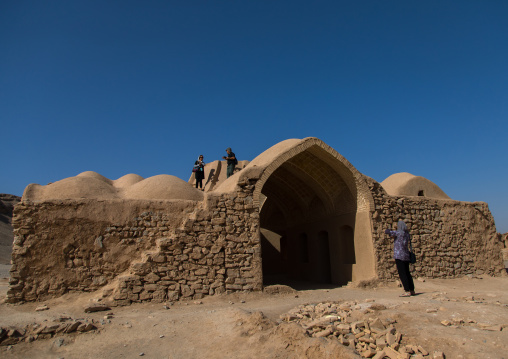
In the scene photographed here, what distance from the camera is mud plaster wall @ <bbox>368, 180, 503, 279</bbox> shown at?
995 centimetres

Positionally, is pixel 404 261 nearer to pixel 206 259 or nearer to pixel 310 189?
pixel 206 259

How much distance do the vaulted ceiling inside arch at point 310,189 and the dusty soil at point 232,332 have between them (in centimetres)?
434

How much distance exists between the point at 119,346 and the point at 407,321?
411cm

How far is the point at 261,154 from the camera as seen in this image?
35.7ft

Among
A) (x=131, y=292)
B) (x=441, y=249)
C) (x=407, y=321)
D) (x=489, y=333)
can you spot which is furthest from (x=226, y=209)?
(x=441, y=249)

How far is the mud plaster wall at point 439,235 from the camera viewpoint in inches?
392

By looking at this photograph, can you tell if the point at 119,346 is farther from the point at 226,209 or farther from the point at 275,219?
the point at 275,219

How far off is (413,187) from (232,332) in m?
11.4

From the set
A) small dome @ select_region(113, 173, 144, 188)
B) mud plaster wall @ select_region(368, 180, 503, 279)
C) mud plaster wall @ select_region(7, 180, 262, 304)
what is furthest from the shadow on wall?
small dome @ select_region(113, 173, 144, 188)

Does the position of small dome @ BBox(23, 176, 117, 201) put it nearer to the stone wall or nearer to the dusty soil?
the stone wall

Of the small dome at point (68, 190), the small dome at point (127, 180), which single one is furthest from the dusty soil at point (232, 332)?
the small dome at point (127, 180)

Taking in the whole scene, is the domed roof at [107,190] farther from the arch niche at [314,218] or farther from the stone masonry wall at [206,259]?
the stone masonry wall at [206,259]

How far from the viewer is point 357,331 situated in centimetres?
482

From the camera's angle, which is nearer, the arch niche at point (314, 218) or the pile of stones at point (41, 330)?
the pile of stones at point (41, 330)
